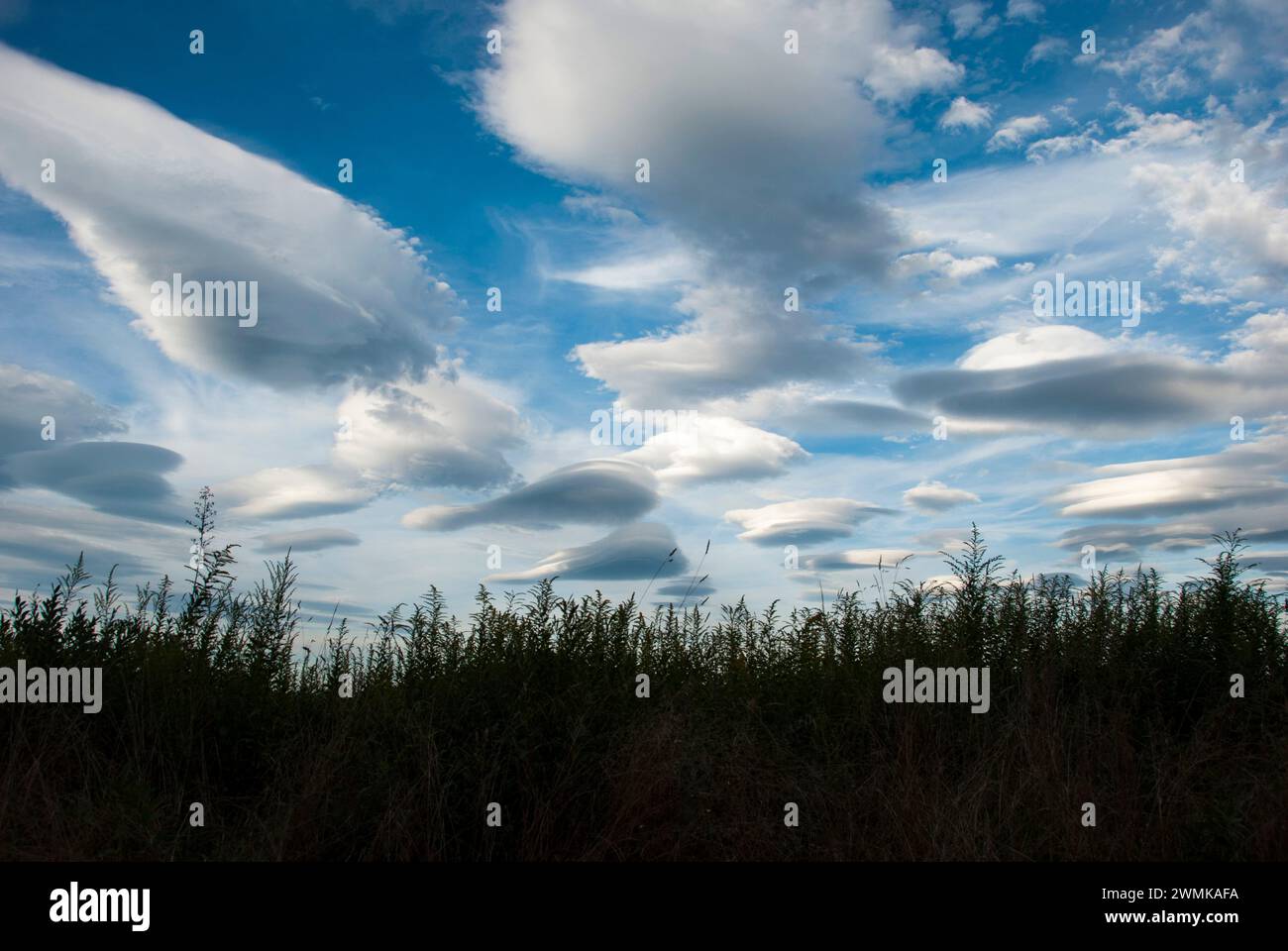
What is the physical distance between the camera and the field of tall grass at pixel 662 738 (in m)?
5.90

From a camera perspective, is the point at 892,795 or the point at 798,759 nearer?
the point at 892,795

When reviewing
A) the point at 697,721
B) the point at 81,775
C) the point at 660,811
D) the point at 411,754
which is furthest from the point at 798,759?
the point at 81,775

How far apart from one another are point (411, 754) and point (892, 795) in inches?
140

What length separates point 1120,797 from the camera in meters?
6.46

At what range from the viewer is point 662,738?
6184 millimetres

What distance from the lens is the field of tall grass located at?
19.4ft

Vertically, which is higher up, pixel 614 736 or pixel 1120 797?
pixel 614 736
